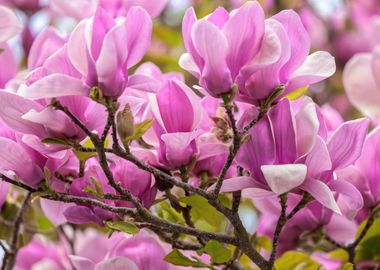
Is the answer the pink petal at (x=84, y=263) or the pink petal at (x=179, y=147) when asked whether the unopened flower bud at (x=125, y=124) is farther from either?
the pink petal at (x=84, y=263)

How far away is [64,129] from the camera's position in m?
0.69

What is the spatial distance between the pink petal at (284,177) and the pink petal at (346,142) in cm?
7

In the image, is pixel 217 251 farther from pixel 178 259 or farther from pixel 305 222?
pixel 305 222

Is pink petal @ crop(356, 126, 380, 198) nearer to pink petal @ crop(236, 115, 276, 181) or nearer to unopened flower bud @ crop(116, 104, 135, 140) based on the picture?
pink petal @ crop(236, 115, 276, 181)

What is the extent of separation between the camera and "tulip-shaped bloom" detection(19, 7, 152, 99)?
2.16 ft

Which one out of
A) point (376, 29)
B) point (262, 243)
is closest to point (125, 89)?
point (262, 243)

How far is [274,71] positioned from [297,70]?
4cm

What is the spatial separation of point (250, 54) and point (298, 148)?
9cm

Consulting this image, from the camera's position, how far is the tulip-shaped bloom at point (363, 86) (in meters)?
1.01

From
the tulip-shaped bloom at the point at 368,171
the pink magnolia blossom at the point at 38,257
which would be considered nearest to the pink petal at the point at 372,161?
the tulip-shaped bloom at the point at 368,171

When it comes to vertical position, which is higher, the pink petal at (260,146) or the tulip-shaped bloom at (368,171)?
the pink petal at (260,146)

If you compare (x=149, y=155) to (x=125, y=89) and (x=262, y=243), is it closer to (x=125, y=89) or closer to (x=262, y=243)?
(x=125, y=89)

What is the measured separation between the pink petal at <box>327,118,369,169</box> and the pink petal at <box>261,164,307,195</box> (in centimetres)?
7

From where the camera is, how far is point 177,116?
0.73m
